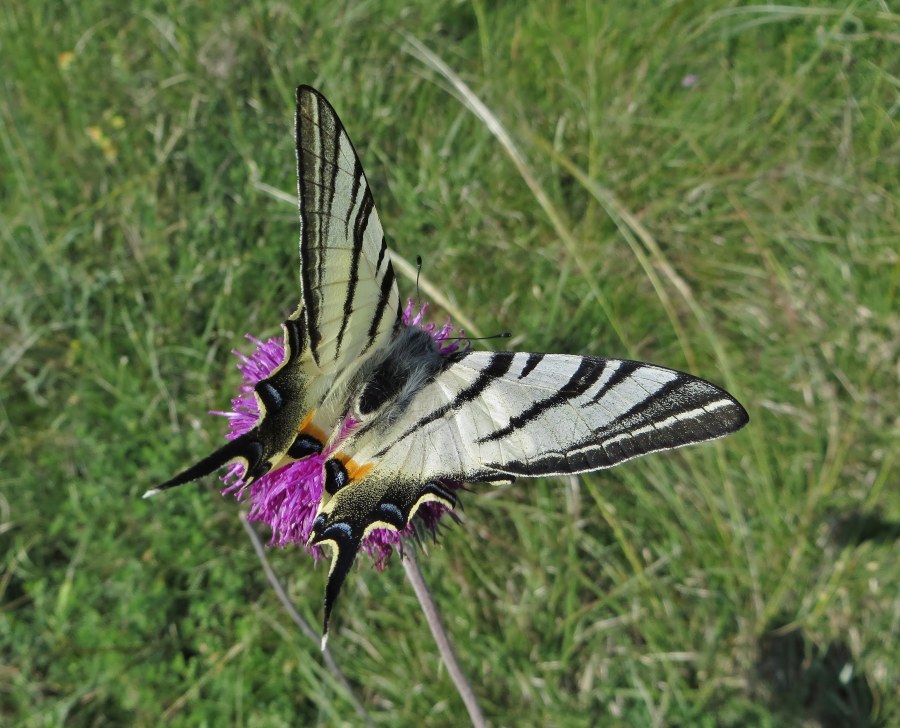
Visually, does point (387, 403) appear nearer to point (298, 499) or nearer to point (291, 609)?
point (298, 499)

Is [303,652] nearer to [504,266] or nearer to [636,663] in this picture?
[636,663]

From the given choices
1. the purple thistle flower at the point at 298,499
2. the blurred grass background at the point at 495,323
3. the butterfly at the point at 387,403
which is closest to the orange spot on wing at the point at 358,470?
the butterfly at the point at 387,403

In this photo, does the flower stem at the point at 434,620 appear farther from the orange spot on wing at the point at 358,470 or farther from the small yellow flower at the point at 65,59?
the small yellow flower at the point at 65,59

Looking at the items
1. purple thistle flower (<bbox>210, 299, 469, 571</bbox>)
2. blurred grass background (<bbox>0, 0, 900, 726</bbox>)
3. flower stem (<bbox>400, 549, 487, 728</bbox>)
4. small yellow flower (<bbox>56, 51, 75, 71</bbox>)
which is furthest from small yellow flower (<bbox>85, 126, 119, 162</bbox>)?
flower stem (<bbox>400, 549, 487, 728</bbox>)

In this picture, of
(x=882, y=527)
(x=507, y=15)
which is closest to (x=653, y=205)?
(x=507, y=15)

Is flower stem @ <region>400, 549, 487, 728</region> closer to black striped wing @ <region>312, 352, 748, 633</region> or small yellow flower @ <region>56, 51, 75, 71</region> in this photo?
black striped wing @ <region>312, 352, 748, 633</region>

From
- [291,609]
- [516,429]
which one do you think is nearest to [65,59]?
[291,609]

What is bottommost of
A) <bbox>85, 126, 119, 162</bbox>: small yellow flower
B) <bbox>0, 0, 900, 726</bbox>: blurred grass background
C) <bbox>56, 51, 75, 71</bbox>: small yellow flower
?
<bbox>0, 0, 900, 726</bbox>: blurred grass background
